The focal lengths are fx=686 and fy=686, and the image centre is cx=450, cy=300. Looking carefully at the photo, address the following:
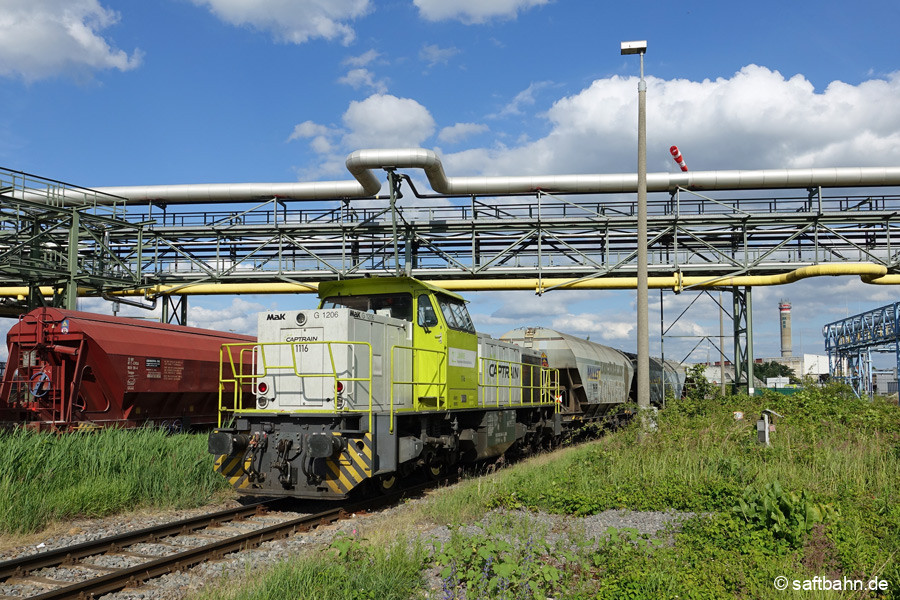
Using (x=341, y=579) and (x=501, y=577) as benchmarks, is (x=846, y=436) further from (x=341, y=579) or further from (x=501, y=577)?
(x=341, y=579)

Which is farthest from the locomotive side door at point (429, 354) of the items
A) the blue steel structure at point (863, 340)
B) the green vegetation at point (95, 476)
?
the blue steel structure at point (863, 340)

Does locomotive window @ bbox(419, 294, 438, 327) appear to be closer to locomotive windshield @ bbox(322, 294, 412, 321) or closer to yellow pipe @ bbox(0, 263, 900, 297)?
locomotive windshield @ bbox(322, 294, 412, 321)

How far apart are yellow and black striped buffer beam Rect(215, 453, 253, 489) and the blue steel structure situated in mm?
34699

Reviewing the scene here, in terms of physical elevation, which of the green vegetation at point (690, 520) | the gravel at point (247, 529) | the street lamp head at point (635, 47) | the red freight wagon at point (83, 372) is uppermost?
the street lamp head at point (635, 47)

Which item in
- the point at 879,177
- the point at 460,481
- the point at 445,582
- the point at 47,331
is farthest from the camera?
the point at 879,177

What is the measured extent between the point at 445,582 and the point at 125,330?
12.1m

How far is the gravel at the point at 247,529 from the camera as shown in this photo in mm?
6629

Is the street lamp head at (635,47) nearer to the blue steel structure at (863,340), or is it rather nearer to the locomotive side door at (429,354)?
the locomotive side door at (429,354)

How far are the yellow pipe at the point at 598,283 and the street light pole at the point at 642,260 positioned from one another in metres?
11.9

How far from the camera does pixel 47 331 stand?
48.9 ft

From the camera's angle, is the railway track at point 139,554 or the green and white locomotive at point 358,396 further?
the green and white locomotive at point 358,396

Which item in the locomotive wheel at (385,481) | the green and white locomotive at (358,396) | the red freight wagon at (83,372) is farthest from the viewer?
the red freight wagon at (83,372)

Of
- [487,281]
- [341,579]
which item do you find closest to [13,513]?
[341,579]

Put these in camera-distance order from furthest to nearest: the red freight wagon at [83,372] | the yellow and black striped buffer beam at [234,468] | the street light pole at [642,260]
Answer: the red freight wagon at [83,372] < the street light pole at [642,260] < the yellow and black striped buffer beam at [234,468]
